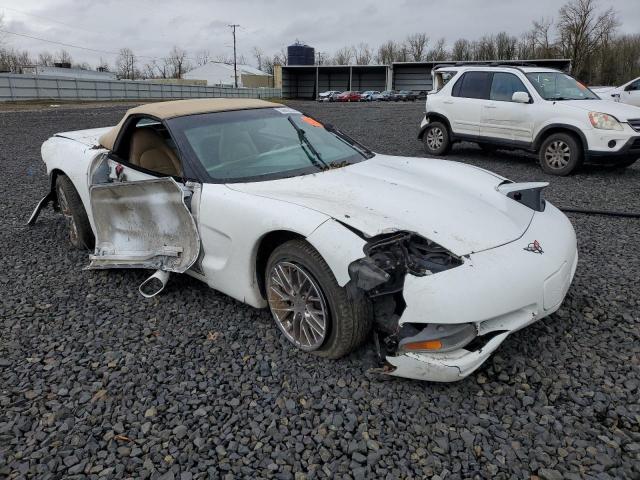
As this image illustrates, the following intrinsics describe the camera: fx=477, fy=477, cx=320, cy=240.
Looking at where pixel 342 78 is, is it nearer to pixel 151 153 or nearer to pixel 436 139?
pixel 436 139

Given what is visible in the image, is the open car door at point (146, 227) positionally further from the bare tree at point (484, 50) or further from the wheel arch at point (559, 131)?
the bare tree at point (484, 50)

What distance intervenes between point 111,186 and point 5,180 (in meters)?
5.35

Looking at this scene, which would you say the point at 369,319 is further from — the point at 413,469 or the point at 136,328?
the point at 136,328

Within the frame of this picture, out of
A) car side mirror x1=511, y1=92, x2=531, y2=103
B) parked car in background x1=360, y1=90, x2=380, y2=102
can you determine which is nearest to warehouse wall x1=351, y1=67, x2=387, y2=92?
parked car in background x1=360, y1=90, x2=380, y2=102

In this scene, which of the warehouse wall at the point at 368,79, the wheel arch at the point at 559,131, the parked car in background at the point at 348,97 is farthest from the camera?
the warehouse wall at the point at 368,79

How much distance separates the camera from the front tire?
98.3 inches

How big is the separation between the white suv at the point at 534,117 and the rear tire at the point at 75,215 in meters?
6.69

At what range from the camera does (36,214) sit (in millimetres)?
5121

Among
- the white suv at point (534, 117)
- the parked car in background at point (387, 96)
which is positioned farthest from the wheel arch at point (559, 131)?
the parked car in background at point (387, 96)

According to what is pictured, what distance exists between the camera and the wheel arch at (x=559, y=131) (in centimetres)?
736

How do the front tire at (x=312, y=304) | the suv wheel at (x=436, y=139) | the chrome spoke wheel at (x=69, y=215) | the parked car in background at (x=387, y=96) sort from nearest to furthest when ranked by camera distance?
the front tire at (x=312, y=304) → the chrome spoke wheel at (x=69, y=215) → the suv wheel at (x=436, y=139) → the parked car in background at (x=387, y=96)

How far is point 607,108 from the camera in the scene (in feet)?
24.3

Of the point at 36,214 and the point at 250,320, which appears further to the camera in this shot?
the point at 36,214

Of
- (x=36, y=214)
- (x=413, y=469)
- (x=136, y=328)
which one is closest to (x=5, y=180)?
(x=36, y=214)
